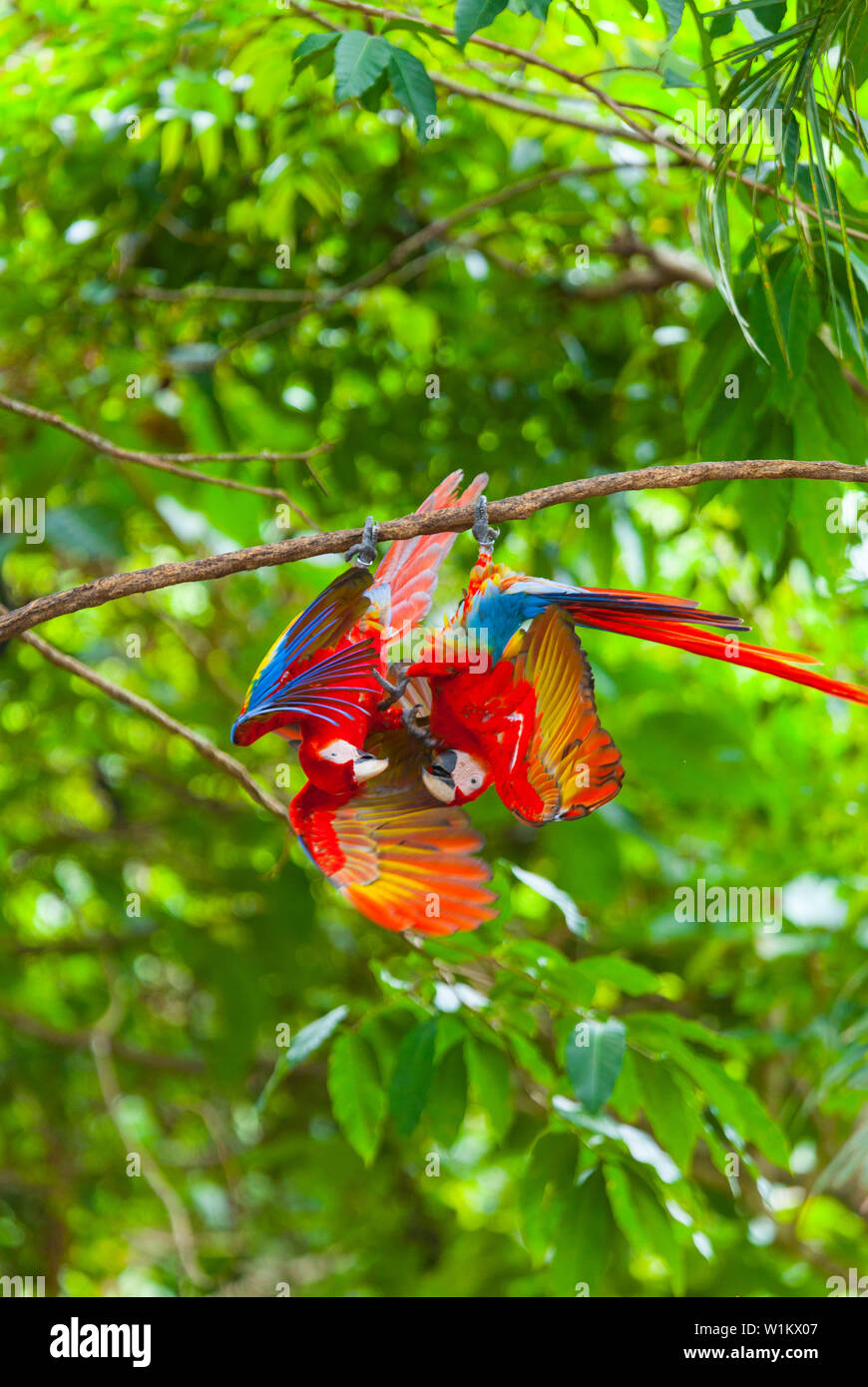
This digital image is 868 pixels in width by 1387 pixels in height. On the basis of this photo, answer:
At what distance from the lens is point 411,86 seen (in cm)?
131

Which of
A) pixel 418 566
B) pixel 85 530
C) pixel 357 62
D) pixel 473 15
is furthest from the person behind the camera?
pixel 85 530

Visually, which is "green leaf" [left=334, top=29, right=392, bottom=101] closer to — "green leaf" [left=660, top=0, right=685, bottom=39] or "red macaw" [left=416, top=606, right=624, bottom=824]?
"green leaf" [left=660, top=0, right=685, bottom=39]

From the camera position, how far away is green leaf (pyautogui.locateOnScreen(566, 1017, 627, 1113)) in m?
1.28

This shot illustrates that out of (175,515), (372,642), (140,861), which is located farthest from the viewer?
(140,861)

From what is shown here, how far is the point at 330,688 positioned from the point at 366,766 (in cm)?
6

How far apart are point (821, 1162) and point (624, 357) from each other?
1699 mm

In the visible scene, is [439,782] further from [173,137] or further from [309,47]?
[173,137]

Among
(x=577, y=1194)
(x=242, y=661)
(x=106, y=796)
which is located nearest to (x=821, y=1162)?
(x=577, y=1194)

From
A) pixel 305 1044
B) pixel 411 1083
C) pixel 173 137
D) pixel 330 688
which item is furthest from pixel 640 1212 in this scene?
pixel 173 137

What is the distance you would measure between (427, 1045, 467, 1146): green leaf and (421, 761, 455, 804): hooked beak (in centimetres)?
70

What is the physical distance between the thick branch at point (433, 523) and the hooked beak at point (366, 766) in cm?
16

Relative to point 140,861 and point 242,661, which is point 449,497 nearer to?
point 242,661

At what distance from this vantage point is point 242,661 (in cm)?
260

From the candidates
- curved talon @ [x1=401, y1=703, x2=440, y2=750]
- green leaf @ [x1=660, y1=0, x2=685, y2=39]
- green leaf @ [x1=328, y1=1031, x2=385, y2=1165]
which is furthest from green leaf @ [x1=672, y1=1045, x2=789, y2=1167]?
green leaf @ [x1=660, y1=0, x2=685, y2=39]
